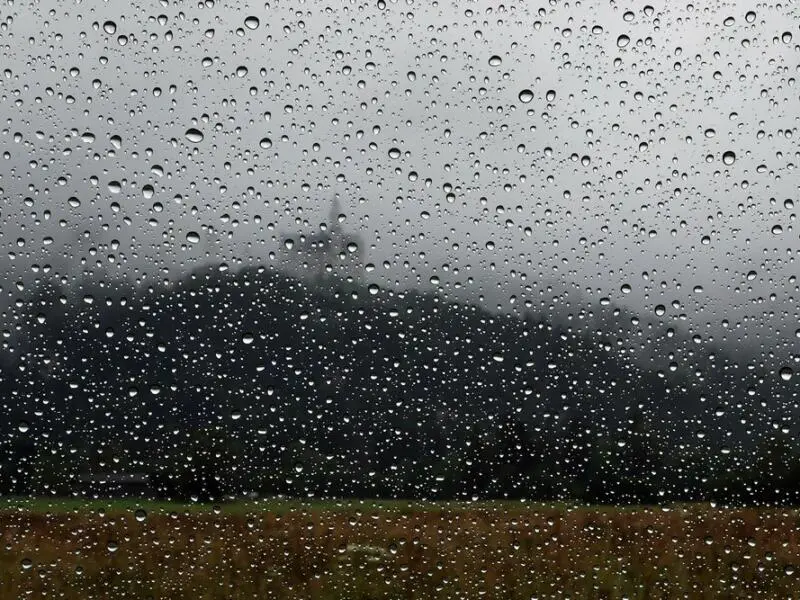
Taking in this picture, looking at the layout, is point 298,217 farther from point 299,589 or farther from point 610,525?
point 610,525

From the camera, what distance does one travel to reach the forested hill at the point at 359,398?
5.39 ft

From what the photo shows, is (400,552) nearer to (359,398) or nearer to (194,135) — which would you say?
(359,398)

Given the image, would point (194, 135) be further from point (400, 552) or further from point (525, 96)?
point (400, 552)

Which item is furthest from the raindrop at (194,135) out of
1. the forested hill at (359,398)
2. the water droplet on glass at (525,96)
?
the water droplet on glass at (525,96)

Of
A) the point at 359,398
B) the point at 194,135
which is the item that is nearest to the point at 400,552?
the point at 359,398

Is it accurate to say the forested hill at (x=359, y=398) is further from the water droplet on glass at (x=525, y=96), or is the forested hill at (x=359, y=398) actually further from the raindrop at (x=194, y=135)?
the water droplet on glass at (x=525, y=96)

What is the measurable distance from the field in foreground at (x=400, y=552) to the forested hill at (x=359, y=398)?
6cm

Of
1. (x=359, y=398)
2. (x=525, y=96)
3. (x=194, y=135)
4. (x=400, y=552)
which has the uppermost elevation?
(x=525, y=96)

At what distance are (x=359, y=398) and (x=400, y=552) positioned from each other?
389 millimetres

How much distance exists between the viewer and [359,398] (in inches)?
67.1

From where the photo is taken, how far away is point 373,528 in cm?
166

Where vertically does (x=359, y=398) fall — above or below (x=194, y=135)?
below

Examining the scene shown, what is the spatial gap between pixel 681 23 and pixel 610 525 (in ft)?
4.11

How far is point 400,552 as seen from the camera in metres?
1.69
